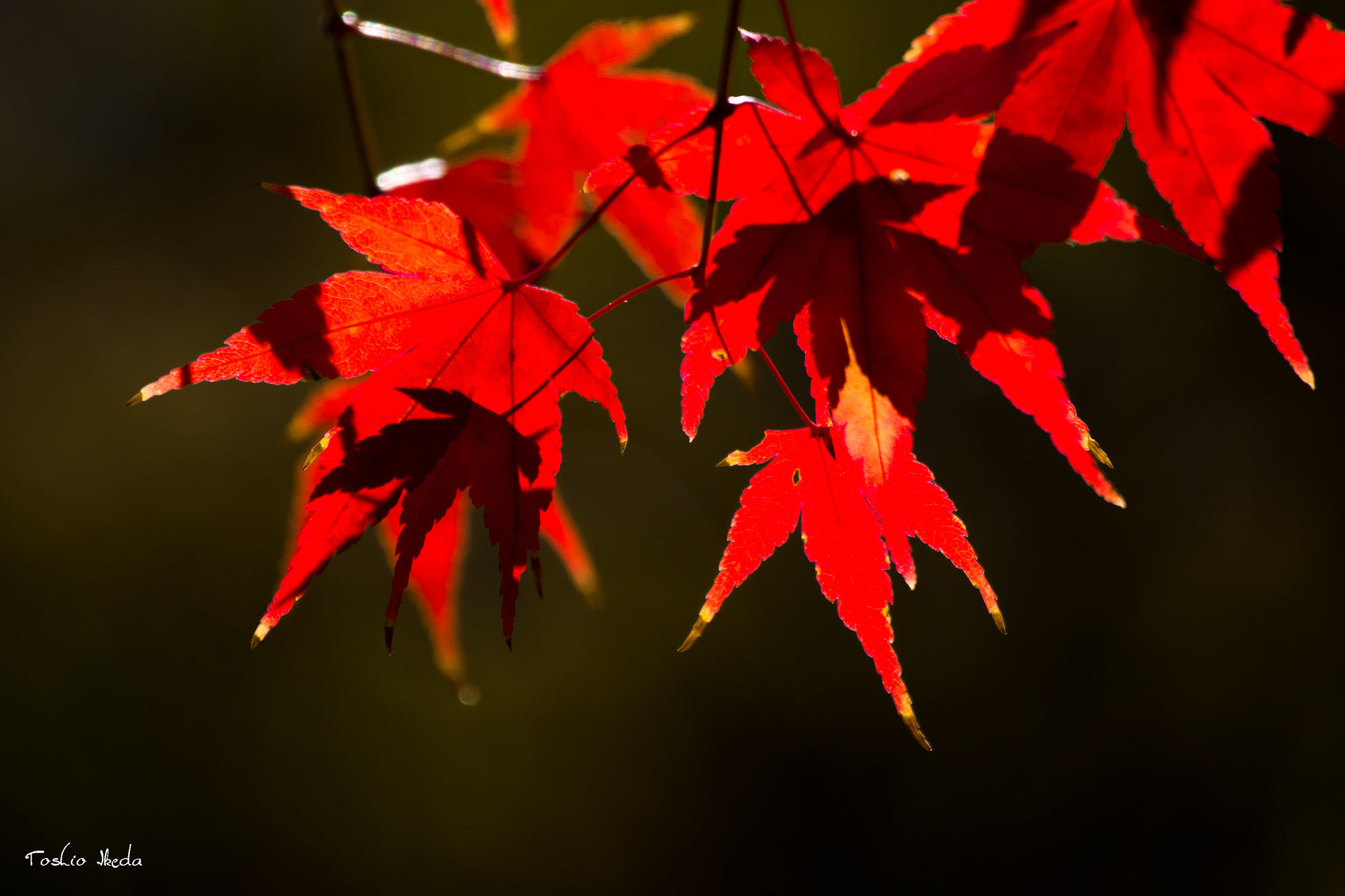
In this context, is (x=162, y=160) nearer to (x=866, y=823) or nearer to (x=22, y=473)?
(x=22, y=473)

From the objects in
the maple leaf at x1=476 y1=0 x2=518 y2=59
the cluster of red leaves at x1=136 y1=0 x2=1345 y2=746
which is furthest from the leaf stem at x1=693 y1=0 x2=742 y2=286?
the maple leaf at x1=476 y1=0 x2=518 y2=59

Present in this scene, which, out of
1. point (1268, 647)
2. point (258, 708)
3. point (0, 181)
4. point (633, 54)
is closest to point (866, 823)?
point (1268, 647)

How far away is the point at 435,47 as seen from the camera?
3.13ft

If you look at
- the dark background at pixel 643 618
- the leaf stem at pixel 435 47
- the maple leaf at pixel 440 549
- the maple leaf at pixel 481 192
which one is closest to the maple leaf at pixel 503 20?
the leaf stem at pixel 435 47

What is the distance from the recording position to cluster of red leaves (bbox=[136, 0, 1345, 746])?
1.66 feet

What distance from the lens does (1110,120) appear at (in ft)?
1.74

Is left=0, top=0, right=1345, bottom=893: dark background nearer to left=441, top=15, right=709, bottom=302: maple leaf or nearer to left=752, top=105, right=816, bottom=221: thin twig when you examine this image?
left=441, top=15, right=709, bottom=302: maple leaf

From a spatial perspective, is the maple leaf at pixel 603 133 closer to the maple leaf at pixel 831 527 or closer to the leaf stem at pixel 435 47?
the leaf stem at pixel 435 47

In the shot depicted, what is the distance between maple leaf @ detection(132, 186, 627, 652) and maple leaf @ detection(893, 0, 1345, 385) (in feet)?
1.02

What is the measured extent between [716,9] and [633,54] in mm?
4039
